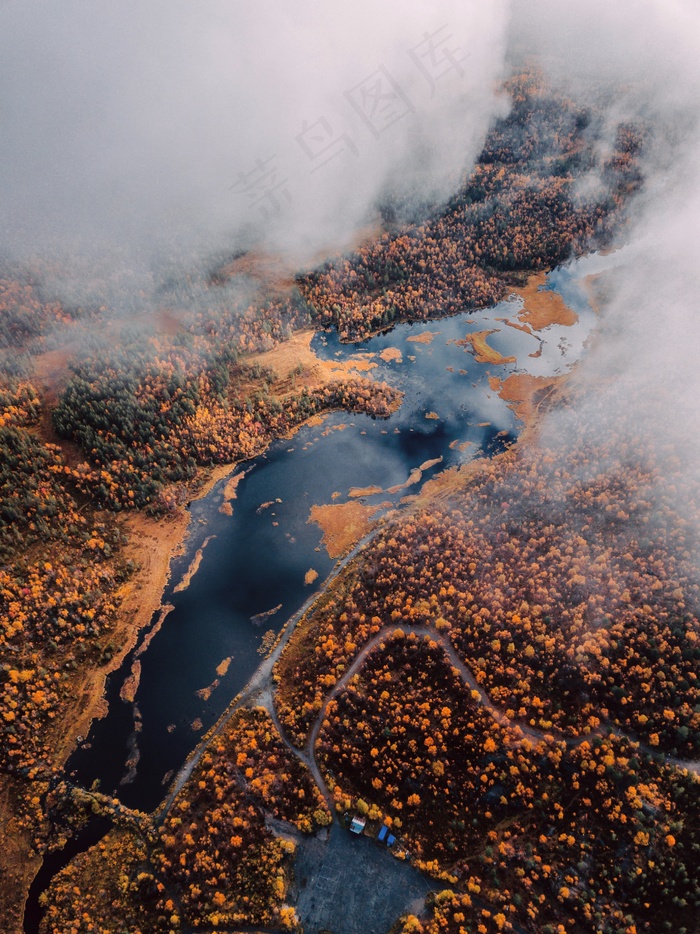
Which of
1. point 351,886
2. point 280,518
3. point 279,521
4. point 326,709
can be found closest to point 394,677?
point 326,709

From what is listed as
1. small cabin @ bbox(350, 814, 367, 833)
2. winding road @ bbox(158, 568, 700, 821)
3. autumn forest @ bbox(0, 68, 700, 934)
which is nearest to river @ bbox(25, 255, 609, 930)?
winding road @ bbox(158, 568, 700, 821)

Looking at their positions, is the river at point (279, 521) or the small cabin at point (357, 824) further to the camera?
the river at point (279, 521)

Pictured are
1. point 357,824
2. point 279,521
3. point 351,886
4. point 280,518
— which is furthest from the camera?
point 280,518

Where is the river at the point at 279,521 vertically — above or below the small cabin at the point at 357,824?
above

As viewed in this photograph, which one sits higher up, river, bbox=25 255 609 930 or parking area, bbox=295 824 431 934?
river, bbox=25 255 609 930

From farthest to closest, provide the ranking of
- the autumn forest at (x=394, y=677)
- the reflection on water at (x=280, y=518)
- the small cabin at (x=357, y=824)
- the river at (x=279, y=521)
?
the reflection on water at (x=280, y=518) < the river at (x=279, y=521) < the small cabin at (x=357, y=824) < the autumn forest at (x=394, y=677)

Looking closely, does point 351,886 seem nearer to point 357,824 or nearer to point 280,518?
point 357,824

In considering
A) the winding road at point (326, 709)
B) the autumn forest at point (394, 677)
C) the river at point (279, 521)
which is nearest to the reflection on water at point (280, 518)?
the river at point (279, 521)

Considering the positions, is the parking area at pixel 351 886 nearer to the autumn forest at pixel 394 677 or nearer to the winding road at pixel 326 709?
the autumn forest at pixel 394 677

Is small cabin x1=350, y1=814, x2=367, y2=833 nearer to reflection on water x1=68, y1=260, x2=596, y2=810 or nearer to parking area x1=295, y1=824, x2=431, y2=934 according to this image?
parking area x1=295, y1=824, x2=431, y2=934
